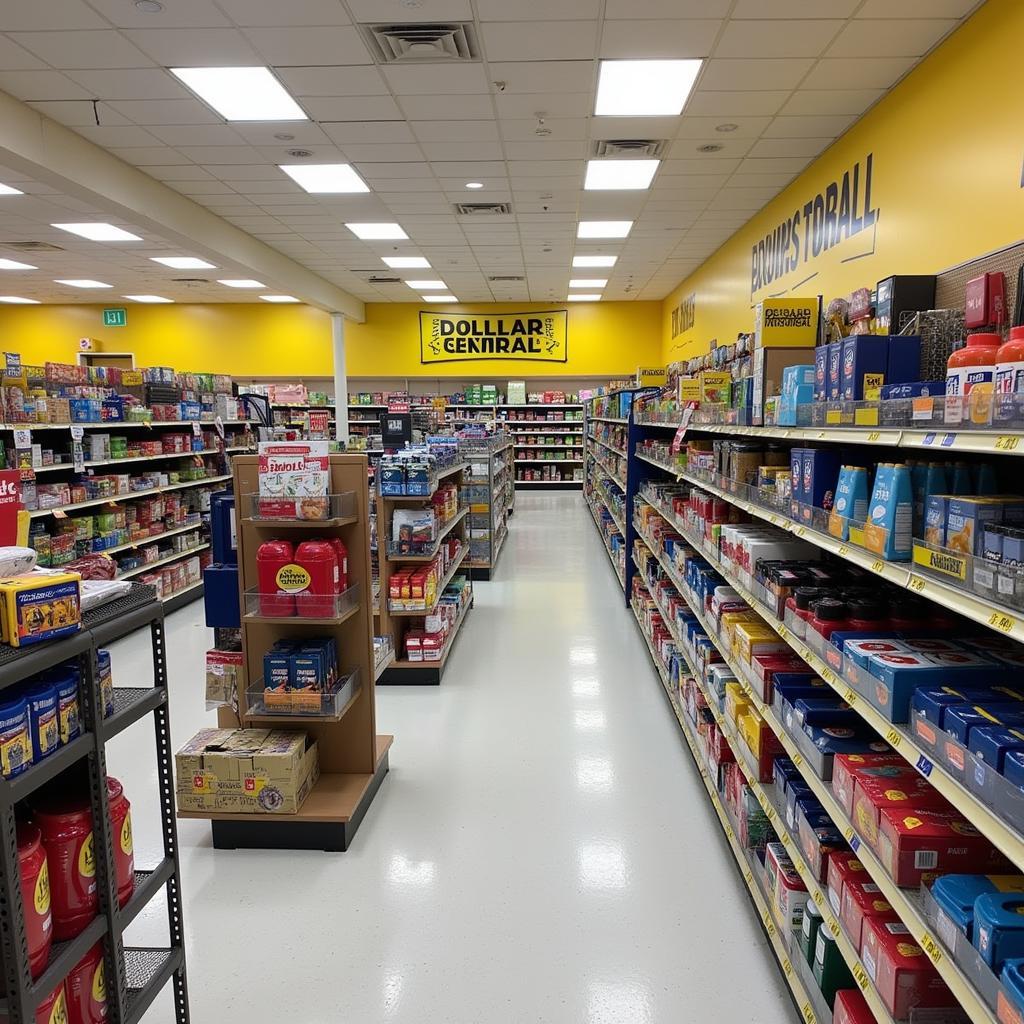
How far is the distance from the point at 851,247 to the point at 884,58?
5.04 feet

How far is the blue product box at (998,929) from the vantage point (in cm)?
129

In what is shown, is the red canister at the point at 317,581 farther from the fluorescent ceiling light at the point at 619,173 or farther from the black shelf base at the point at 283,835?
the fluorescent ceiling light at the point at 619,173

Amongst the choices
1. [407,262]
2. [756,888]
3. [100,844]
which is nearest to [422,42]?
[100,844]

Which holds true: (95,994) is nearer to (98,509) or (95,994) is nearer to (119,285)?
(98,509)

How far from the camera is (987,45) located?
419 centimetres

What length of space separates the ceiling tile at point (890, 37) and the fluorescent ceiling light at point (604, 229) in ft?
15.3

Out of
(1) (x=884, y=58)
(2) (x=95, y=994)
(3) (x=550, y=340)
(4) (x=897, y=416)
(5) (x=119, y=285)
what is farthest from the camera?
(3) (x=550, y=340)

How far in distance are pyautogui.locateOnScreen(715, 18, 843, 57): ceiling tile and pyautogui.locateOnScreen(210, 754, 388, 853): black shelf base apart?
5115mm

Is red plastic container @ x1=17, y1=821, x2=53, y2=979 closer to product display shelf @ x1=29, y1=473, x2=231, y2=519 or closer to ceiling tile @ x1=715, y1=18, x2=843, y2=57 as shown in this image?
product display shelf @ x1=29, y1=473, x2=231, y2=519

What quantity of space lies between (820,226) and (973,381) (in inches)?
241

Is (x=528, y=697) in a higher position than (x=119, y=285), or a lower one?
lower

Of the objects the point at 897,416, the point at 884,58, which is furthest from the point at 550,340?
the point at 897,416

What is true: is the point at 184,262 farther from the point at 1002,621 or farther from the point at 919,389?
the point at 1002,621

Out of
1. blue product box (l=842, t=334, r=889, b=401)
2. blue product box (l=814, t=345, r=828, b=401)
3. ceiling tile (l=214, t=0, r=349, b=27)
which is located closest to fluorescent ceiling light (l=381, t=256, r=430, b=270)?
ceiling tile (l=214, t=0, r=349, b=27)
